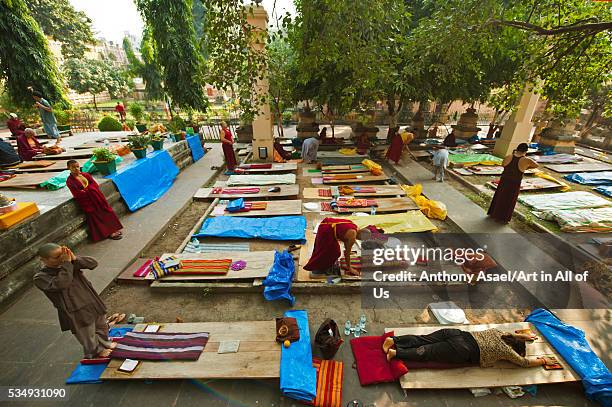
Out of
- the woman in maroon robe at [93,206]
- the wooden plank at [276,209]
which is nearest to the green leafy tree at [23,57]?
the woman in maroon robe at [93,206]

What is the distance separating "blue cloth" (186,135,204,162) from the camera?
40.1 feet

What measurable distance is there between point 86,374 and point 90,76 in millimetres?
32536

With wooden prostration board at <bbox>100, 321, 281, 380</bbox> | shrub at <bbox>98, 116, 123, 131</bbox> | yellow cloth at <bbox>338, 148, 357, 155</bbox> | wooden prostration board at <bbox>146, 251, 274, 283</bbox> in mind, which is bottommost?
wooden prostration board at <bbox>100, 321, 281, 380</bbox>

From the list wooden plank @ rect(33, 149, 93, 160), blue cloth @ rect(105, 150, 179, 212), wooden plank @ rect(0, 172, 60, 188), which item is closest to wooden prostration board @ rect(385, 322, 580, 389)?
blue cloth @ rect(105, 150, 179, 212)

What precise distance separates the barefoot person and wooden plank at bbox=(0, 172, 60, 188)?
17.4 ft

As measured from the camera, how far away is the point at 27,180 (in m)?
6.71

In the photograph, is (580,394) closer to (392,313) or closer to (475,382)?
(475,382)

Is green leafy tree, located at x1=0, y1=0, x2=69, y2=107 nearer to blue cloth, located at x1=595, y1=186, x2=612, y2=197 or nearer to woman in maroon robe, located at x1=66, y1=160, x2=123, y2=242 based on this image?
woman in maroon robe, located at x1=66, y1=160, x2=123, y2=242

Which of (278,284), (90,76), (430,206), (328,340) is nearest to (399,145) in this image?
(430,206)

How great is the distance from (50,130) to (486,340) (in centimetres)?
1694

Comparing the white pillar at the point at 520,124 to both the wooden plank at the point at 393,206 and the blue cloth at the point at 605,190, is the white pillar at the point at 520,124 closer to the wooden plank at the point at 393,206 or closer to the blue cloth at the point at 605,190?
the blue cloth at the point at 605,190

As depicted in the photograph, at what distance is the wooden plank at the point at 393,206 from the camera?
23.7ft

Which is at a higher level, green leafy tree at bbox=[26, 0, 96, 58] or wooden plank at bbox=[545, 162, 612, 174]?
green leafy tree at bbox=[26, 0, 96, 58]

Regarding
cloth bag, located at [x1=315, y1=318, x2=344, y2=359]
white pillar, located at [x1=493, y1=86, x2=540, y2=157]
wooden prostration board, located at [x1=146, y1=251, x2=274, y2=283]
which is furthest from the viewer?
white pillar, located at [x1=493, y1=86, x2=540, y2=157]
